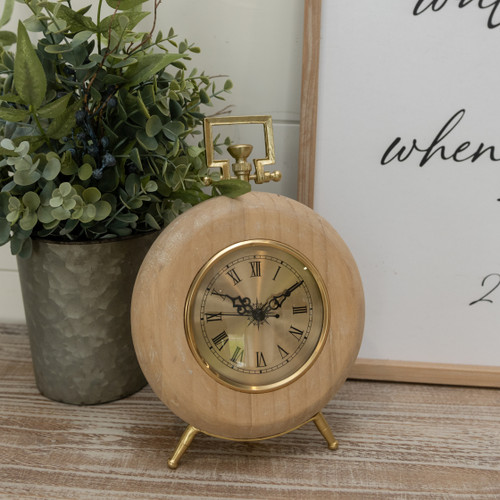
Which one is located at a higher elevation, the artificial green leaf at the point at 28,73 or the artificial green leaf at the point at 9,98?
the artificial green leaf at the point at 28,73

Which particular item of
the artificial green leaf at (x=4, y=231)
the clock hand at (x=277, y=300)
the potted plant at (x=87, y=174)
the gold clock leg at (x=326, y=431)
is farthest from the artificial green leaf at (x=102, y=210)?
the gold clock leg at (x=326, y=431)

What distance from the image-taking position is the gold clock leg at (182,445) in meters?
0.67

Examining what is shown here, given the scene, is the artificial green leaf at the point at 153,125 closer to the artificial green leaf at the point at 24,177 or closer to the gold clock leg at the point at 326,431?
the artificial green leaf at the point at 24,177

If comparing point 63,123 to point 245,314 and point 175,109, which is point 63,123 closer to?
point 175,109

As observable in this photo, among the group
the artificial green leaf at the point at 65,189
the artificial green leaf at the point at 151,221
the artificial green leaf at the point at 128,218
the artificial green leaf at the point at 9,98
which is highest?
the artificial green leaf at the point at 9,98

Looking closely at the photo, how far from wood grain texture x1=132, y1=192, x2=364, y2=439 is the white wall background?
0.26 meters

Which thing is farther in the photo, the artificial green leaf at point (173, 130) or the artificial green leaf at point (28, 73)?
the artificial green leaf at point (173, 130)

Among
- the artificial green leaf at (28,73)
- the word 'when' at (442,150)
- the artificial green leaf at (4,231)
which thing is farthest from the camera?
the word 'when' at (442,150)

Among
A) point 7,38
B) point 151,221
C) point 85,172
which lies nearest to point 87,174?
point 85,172

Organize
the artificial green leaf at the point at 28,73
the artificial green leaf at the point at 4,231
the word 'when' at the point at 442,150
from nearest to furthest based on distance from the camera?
the artificial green leaf at the point at 28,73 → the artificial green leaf at the point at 4,231 → the word 'when' at the point at 442,150

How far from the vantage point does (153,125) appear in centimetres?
66

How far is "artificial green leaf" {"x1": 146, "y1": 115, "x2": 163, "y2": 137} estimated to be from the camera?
66 centimetres

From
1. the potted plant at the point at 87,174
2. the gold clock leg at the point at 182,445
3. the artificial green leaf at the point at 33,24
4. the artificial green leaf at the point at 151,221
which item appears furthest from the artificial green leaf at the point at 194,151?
the gold clock leg at the point at 182,445

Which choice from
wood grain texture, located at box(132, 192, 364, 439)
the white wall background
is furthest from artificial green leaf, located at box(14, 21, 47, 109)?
the white wall background
